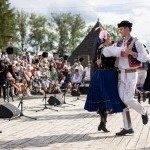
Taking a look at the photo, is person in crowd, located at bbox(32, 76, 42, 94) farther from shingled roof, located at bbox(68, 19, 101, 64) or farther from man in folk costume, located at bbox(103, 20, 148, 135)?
shingled roof, located at bbox(68, 19, 101, 64)

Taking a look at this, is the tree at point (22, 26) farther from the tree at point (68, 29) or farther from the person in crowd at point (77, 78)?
the person in crowd at point (77, 78)

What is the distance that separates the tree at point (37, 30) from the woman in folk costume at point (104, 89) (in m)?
68.5

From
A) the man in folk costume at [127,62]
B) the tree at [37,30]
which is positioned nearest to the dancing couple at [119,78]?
the man in folk costume at [127,62]

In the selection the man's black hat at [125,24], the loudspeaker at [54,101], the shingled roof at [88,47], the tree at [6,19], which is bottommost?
the loudspeaker at [54,101]

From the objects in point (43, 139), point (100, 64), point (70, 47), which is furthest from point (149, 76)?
point (70, 47)

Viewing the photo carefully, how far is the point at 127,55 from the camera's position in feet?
24.0

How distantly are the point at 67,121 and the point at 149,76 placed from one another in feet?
16.9

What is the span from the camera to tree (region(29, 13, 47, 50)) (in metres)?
76.1

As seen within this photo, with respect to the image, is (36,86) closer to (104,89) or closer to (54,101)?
(54,101)

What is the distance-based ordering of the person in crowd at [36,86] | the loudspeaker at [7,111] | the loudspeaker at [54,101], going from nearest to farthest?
1. the loudspeaker at [7,111]
2. the loudspeaker at [54,101]
3. the person in crowd at [36,86]

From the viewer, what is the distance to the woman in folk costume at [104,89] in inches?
292

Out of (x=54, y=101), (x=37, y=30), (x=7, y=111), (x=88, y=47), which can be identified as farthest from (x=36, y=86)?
(x=37, y=30)

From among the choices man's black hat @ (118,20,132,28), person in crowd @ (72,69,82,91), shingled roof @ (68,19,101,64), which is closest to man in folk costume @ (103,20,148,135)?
man's black hat @ (118,20,132,28)

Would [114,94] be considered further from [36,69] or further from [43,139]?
[36,69]
